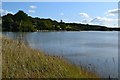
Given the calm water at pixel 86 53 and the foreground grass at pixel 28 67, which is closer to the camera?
the foreground grass at pixel 28 67

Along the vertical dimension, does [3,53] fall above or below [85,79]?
above

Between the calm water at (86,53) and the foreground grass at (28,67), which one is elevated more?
the foreground grass at (28,67)

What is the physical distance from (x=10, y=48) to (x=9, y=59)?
1065mm

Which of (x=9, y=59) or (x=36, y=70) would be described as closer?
(x=36, y=70)

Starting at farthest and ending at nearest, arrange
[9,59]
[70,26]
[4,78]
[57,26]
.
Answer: [70,26] → [57,26] → [9,59] → [4,78]

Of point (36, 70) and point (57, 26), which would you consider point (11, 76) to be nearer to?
point (36, 70)

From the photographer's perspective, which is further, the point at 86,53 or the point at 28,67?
the point at 86,53

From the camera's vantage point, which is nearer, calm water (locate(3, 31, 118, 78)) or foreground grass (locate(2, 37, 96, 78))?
foreground grass (locate(2, 37, 96, 78))

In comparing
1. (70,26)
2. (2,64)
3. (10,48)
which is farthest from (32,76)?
(70,26)

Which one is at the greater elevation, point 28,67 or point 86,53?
point 28,67

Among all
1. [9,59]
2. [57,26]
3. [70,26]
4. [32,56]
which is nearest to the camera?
[9,59]

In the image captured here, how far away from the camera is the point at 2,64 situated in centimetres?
735

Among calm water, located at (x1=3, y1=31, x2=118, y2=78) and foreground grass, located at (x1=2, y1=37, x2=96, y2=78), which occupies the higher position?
foreground grass, located at (x1=2, y1=37, x2=96, y2=78)

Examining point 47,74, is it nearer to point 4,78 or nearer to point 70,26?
point 4,78
